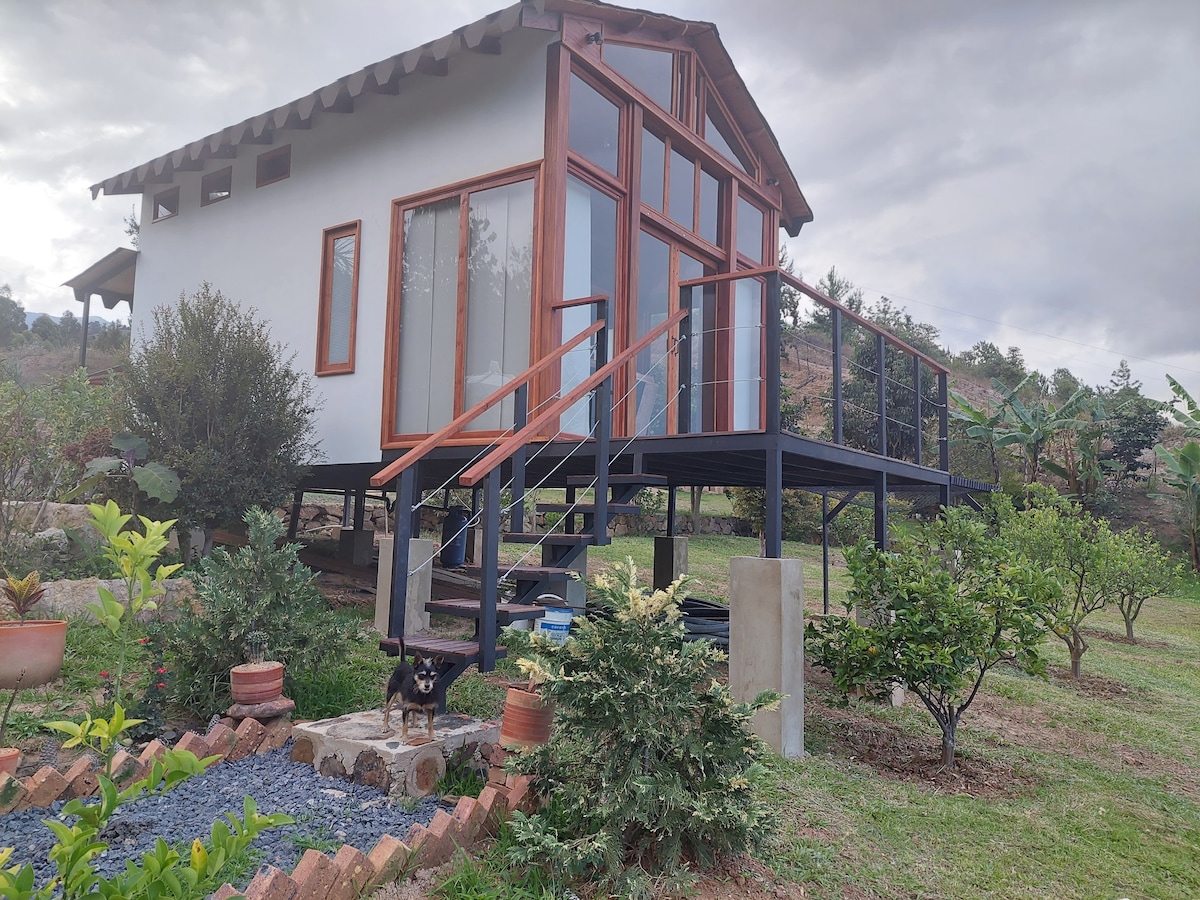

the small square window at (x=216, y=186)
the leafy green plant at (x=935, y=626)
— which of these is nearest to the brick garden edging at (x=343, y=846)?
the leafy green plant at (x=935, y=626)

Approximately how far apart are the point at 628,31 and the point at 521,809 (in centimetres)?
740

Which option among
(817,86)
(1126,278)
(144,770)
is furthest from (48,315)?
(1126,278)

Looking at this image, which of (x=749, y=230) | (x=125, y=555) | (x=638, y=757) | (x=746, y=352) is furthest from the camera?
(x=749, y=230)

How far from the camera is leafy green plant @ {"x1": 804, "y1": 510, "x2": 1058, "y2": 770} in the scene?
5.09m

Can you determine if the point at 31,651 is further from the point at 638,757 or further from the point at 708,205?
the point at 708,205

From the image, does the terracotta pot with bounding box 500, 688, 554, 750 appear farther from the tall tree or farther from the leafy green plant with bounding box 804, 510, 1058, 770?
the tall tree

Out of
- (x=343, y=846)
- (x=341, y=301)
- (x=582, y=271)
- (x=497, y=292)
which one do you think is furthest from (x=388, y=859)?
(x=341, y=301)

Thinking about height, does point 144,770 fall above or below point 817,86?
below

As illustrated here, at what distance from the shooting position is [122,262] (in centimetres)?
1209

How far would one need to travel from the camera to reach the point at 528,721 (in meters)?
3.81

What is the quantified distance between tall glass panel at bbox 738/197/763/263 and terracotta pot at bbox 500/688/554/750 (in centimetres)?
768

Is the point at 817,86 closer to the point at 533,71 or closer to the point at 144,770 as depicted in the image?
the point at 533,71

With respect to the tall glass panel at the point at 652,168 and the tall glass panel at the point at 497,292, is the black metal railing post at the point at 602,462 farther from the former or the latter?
the tall glass panel at the point at 652,168

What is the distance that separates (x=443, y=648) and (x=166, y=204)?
9698 millimetres
